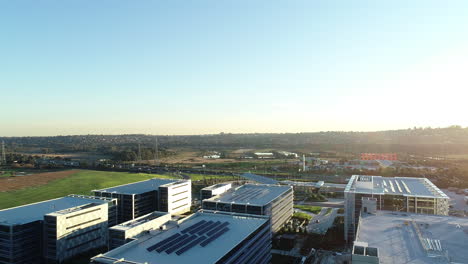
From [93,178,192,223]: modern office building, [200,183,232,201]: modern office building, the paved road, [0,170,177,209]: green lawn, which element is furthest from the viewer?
[0,170,177,209]: green lawn

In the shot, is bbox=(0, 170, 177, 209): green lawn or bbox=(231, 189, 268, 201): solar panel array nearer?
bbox=(231, 189, 268, 201): solar panel array

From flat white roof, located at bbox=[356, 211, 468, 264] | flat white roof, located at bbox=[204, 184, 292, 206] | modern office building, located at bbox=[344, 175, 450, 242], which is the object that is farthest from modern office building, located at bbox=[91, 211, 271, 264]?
modern office building, located at bbox=[344, 175, 450, 242]

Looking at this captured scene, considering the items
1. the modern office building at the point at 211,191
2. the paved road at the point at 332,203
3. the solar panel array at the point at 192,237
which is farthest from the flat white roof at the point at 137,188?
the paved road at the point at 332,203

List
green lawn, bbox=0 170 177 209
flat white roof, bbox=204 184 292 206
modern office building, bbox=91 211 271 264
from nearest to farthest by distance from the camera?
modern office building, bbox=91 211 271 264 → flat white roof, bbox=204 184 292 206 → green lawn, bbox=0 170 177 209

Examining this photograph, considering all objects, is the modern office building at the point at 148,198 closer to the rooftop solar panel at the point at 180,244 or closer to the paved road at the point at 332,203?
the rooftop solar panel at the point at 180,244

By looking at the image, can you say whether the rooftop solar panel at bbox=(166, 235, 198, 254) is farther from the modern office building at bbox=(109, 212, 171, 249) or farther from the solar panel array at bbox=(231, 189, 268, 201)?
the solar panel array at bbox=(231, 189, 268, 201)

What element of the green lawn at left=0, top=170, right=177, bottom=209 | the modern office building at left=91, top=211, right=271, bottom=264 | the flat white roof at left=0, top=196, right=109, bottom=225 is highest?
the modern office building at left=91, top=211, right=271, bottom=264

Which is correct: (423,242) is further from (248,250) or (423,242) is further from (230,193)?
(230,193)
